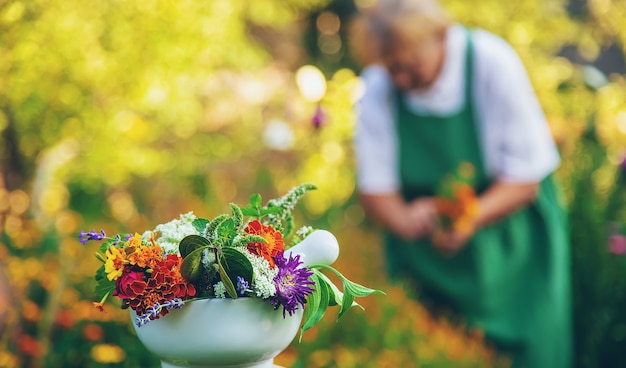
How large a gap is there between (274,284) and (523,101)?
83.4 inches

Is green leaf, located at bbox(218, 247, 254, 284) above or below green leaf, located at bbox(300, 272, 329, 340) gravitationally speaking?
above

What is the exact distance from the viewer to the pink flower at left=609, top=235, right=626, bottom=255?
3250 millimetres

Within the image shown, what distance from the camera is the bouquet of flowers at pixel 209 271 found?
1.08 meters

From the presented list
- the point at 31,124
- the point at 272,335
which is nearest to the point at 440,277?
the point at 31,124

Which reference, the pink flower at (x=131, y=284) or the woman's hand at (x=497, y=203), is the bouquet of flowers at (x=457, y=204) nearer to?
the woman's hand at (x=497, y=203)

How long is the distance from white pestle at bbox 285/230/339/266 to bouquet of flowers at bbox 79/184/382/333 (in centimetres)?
2

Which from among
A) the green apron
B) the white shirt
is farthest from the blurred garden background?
the white shirt

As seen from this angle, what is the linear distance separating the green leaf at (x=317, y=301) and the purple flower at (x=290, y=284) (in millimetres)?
37

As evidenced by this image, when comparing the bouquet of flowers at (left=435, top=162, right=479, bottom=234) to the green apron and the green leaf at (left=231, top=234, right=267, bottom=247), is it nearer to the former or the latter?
the green apron

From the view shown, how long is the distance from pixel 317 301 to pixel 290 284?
83 mm

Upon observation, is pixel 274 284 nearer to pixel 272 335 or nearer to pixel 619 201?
pixel 272 335

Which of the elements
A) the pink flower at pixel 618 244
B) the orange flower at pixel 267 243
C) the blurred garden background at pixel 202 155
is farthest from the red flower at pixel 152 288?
the pink flower at pixel 618 244

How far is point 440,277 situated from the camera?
3359 mm

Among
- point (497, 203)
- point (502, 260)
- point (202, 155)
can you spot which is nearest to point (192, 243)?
point (497, 203)
